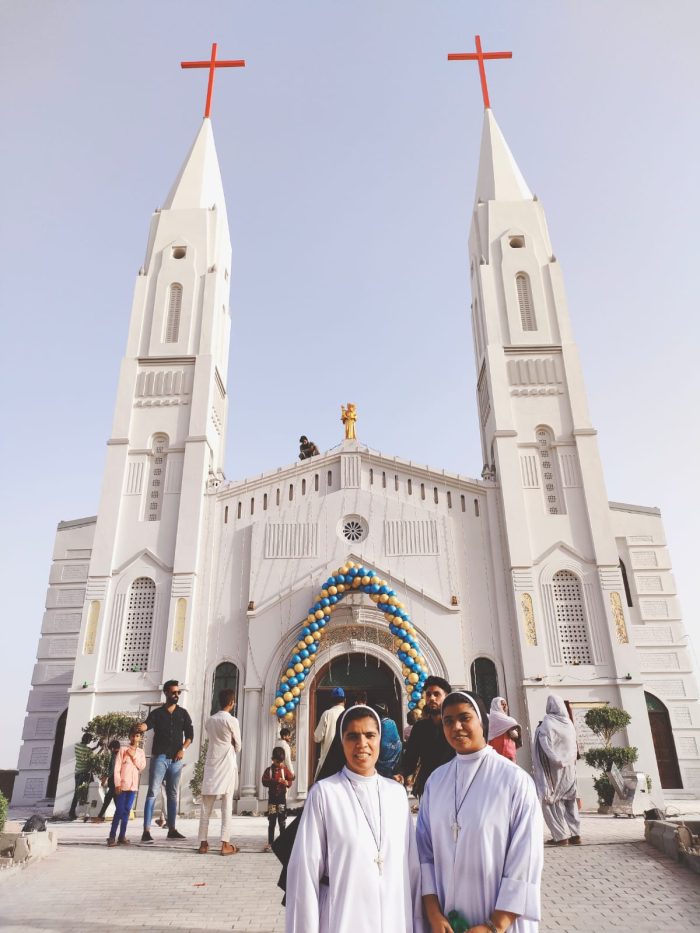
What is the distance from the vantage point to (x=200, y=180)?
22891 millimetres

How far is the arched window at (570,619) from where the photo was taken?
50.9 ft

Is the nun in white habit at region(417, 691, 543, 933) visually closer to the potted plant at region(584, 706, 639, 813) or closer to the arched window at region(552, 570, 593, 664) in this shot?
the potted plant at region(584, 706, 639, 813)

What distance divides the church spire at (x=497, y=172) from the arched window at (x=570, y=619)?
1226 cm

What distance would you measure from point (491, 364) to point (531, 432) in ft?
7.08

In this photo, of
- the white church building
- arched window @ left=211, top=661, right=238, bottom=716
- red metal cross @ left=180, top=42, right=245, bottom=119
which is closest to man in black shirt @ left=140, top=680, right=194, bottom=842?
the white church building

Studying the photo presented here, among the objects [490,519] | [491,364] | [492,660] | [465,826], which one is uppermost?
[491,364]

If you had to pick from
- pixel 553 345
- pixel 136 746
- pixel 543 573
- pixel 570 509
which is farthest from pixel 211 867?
pixel 553 345

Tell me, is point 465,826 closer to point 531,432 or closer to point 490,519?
point 490,519

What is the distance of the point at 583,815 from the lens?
42.3 feet

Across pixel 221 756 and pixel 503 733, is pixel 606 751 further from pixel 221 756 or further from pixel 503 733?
pixel 221 756

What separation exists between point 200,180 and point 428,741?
21.6 m

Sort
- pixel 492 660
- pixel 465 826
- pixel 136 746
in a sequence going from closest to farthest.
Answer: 1. pixel 465 826
2. pixel 136 746
3. pixel 492 660

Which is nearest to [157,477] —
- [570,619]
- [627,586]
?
[570,619]

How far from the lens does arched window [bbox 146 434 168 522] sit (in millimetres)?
17250
